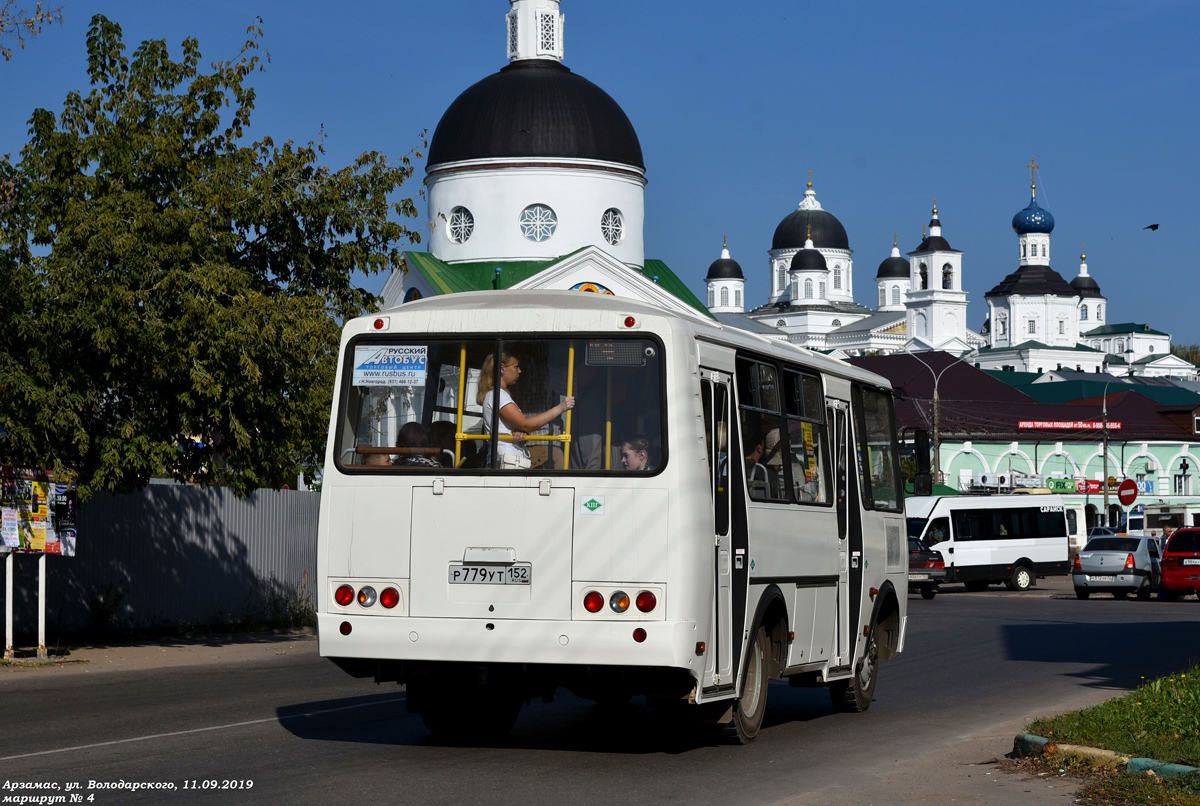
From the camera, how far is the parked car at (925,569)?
122 feet

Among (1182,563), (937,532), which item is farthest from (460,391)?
(937,532)

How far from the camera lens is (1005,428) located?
9125cm

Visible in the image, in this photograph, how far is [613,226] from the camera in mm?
56438

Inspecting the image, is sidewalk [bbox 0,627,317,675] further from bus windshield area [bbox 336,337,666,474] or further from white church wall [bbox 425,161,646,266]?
white church wall [bbox 425,161,646,266]

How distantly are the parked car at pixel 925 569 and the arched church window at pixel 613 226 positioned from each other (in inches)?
832

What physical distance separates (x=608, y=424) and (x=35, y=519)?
9.54 m

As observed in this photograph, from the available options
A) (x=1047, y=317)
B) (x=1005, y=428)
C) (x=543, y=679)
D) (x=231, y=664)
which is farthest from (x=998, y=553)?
(x=1047, y=317)

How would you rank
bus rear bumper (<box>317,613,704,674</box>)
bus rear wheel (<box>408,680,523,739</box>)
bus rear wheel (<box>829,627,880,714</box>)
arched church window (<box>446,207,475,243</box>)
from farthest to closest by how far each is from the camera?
arched church window (<box>446,207,475,243</box>)
bus rear wheel (<box>829,627,880,714</box>)
bus rear wheel (<box>408,680,523,739</box>)
bus rear bumper (<box>317,613,704,674</box>)

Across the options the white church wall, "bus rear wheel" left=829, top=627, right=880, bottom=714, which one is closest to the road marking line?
"bus rear wheel" left=829, top=627, right=880, bottom=714

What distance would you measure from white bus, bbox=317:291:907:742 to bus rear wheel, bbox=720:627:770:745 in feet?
0.08

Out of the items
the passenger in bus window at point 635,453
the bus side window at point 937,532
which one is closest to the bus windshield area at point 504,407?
the passenger in bus window at point 635,453

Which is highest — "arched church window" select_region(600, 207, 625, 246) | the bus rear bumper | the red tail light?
"arched church window" select_region(600, 207, 625, 246)

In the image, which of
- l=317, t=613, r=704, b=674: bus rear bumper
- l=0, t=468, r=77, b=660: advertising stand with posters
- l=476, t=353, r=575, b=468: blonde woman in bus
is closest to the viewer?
l=317, t=613, r=704, b=674: bus rear bumper

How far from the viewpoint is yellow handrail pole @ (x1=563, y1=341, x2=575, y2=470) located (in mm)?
9922
